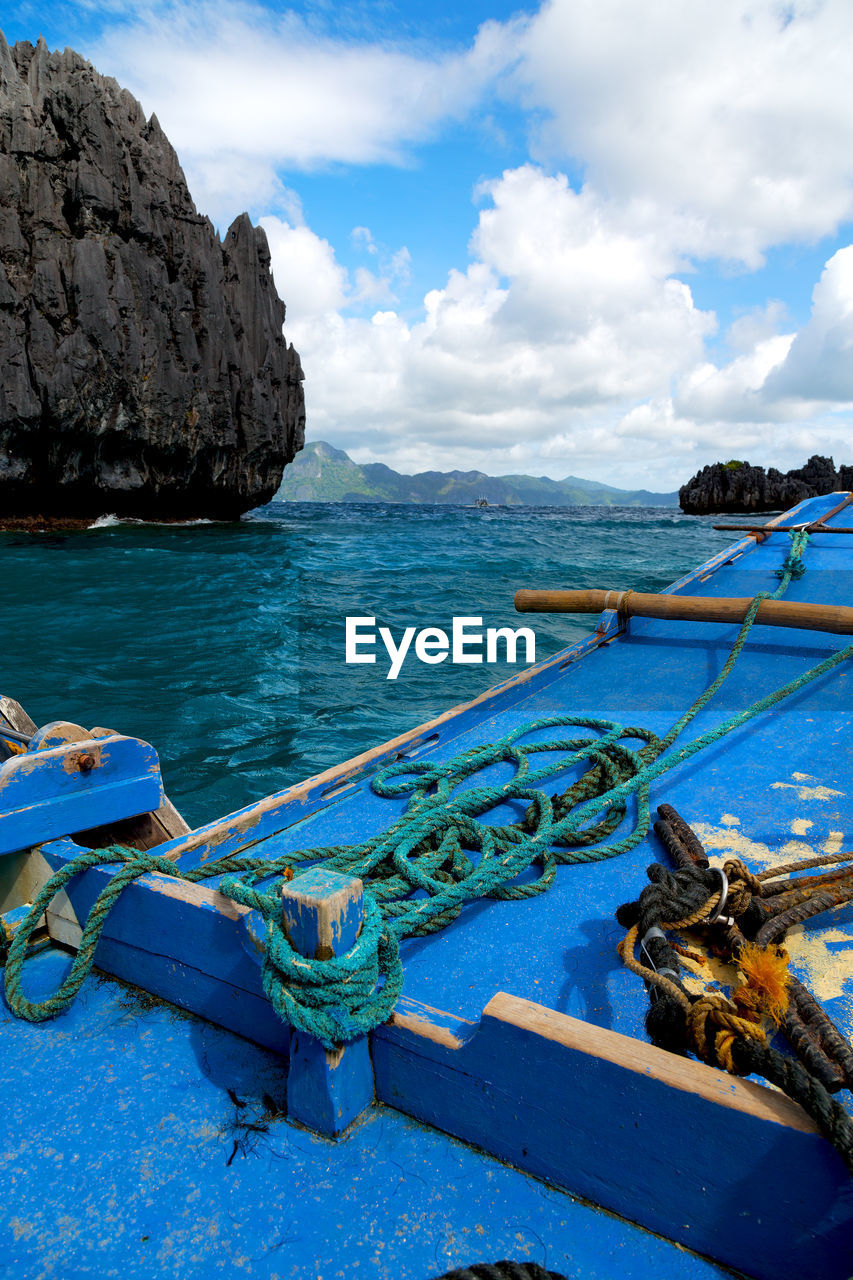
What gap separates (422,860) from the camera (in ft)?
6.36

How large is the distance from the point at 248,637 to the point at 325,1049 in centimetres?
866

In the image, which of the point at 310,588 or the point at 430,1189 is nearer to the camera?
the point at 430,1189

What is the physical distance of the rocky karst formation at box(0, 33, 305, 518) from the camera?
2406cm

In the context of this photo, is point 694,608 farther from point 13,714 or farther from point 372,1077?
point 13,714

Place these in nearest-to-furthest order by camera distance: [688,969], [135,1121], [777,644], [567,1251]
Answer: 1. [567,1251]
2. [135,1121]
3. [688,969]
4. [777,644]

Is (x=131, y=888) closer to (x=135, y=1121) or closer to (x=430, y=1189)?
(x=135, y=1121)

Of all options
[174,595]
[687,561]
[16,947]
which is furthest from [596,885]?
[687,561]

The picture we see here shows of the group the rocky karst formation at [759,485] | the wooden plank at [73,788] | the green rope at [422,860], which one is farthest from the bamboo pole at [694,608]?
the rocky karst formation at [759,485]

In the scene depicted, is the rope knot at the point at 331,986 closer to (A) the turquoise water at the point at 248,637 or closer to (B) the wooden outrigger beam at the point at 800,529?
(A) the turquoise water at the point at 248,637

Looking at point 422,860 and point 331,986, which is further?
point 422,860

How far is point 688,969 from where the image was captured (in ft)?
5.24

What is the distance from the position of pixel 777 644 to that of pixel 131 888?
3.71 metres

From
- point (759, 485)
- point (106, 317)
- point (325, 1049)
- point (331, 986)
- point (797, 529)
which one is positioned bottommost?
point (325, 1049)

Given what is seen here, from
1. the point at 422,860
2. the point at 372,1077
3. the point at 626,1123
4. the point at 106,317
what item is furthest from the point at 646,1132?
the point at 106,317
